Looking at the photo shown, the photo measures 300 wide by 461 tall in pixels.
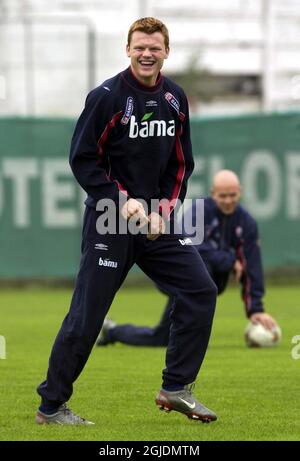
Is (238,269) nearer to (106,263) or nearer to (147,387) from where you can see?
(147,387)

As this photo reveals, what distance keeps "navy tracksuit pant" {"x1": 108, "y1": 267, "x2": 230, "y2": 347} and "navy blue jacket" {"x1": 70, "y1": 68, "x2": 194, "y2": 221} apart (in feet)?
15.2

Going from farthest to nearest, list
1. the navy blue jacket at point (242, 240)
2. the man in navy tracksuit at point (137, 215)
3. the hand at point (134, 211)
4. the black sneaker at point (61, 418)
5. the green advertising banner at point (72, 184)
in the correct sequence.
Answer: the green advertising banner at point (72, 184)
the navy blue jacket at point (242, 240)
the black sneaker at point (61, 418)
the man in navy tracksuit at point (137, 215)
the hand at point (134, 211)

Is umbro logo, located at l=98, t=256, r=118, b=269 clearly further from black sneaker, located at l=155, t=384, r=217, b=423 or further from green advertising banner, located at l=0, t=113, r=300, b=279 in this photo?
green advertising banner, located at l=0, t=113, r=300, b=279

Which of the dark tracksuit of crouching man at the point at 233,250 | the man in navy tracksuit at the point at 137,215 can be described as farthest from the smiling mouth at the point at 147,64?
the dark tracksuit of crouching man at the point at 233,250

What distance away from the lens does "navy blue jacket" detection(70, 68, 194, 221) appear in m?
7.53

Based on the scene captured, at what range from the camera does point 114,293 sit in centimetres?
773

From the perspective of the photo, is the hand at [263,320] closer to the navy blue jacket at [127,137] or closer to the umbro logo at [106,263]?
the navy blue jacket at [127,137]

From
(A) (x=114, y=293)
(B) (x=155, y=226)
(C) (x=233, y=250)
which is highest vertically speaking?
(B) (x=155, y=226)

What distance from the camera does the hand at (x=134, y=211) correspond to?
24.5 feet

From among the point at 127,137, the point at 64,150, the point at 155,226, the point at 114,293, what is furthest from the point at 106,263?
the point at 64,150

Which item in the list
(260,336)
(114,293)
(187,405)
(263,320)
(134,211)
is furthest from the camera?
(260,336)

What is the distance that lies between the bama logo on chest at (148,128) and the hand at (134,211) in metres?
0.39

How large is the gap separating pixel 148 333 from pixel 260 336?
1040 millimetres

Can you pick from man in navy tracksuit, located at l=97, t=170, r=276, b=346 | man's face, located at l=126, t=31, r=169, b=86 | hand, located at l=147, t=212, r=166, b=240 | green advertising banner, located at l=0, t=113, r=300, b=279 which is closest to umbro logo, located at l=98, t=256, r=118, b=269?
hand, located at l=147, t=212, r=166, b=240
